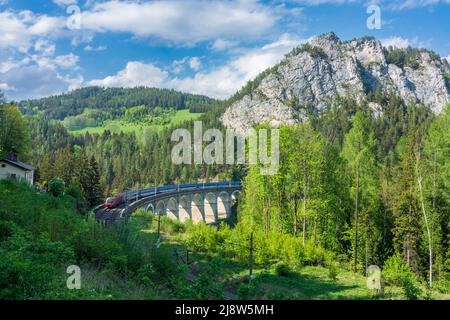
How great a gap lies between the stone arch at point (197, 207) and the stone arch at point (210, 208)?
98.4 inches

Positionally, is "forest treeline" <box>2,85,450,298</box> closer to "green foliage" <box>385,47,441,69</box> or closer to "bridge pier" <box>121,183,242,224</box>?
"bridge pier" <box>121,183,242,224</box>

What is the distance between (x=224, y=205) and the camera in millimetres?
80750

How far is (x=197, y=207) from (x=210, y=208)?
4228mm

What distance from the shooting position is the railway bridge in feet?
171

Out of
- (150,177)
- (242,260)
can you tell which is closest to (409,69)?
(150,177)

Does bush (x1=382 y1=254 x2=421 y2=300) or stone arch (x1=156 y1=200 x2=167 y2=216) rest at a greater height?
stone arch (x1=156 y1=200 x2=167 y2=216)

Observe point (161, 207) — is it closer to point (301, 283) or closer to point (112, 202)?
point (112, 202)

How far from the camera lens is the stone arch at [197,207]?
72.2 meters

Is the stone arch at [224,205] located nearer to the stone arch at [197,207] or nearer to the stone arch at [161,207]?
the stone arch at [197,207]

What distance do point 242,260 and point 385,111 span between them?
5019 inches

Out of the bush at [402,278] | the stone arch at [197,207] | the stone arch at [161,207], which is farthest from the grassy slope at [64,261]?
the stone arch at [197,207]

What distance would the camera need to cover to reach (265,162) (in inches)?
972

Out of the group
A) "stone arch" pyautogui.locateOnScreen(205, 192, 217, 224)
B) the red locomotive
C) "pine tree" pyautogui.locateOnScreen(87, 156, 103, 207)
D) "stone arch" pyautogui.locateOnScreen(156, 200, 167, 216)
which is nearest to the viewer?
the red locomotive

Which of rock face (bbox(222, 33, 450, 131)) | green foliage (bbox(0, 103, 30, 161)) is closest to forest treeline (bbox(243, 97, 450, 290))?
green foliage (bbox(0, 103, 30, 161))
